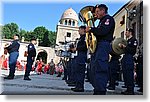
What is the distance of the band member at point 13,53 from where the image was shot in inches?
108

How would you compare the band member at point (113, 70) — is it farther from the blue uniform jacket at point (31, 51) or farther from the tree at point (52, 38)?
the blue uniform jacket at point (31, 51)

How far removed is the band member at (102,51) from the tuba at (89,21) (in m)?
0.09

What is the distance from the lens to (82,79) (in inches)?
117

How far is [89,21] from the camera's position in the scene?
8.76 ft

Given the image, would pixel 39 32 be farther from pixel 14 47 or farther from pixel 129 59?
pixel 129 59

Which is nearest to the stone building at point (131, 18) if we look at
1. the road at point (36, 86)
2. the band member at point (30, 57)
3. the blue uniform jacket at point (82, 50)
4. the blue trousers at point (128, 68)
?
the blue trousers at point (128, 68)

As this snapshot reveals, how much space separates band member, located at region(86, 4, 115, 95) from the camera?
2.43 meters

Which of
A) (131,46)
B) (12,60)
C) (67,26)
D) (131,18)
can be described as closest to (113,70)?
(131,46)

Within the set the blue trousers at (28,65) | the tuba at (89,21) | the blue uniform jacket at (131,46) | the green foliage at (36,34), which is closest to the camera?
the tuba at (89,21)

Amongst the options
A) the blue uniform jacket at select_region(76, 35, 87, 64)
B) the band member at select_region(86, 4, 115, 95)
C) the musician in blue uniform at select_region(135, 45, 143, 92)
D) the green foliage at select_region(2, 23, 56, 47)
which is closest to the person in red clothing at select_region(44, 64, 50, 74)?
the green foliage at select_region(2, 23, 56, 47)

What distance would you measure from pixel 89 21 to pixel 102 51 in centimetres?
33

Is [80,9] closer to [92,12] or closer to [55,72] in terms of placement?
[92,12]

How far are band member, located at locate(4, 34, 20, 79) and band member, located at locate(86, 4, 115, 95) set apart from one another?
0.65m

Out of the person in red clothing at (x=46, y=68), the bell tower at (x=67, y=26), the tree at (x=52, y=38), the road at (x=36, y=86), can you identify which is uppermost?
the bell tower at (x=67, y=26)
